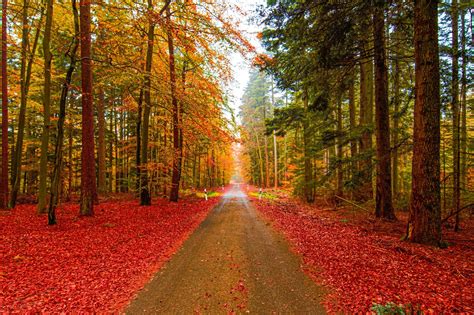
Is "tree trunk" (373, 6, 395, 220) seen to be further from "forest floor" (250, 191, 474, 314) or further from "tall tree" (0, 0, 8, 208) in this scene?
"tall tree" (0, 0, 8, 208)

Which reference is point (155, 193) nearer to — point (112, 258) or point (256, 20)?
point (112, 258)

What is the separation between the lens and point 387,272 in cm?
442

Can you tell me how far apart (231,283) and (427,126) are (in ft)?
19.7

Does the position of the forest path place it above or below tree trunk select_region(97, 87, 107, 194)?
below

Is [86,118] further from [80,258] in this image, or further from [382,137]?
[382,137]

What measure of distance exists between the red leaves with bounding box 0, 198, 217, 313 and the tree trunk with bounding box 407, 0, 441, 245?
6698 mm

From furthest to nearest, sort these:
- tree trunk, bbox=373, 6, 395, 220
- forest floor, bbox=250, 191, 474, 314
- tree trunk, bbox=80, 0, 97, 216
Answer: tree trunk, bbox=80, 0, 97, 216 → tree trunk, bbox=373, 6, 395, 220 → forest floor, bbox=250, 191, 474, 314

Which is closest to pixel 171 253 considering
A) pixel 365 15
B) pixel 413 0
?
pixel 365 15

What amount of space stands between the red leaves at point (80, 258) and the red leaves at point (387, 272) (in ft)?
12.2

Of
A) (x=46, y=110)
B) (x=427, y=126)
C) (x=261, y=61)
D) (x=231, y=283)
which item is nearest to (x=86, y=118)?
(x=46, y=110)

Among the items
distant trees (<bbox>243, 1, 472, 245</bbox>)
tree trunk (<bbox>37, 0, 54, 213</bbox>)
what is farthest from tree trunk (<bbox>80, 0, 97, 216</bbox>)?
distant trees (<bbox>243, 1, 472, 245</bbox>)

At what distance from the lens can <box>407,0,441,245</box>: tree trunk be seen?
5562 millimetres

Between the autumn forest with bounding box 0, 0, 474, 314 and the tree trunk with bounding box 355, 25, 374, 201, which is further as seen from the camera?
the tree trunk with bounding box 355, 25, 374, 201

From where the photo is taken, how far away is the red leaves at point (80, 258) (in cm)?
379
